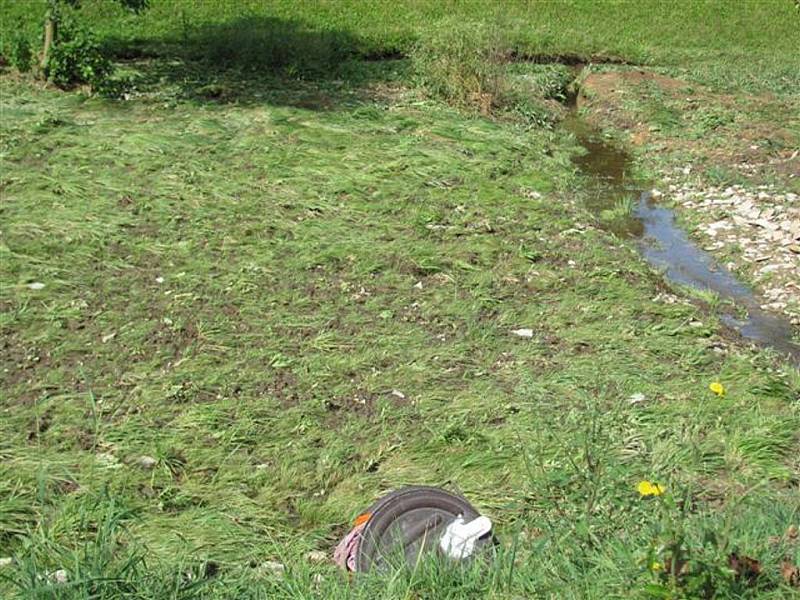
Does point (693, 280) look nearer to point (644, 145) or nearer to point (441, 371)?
point (441, 371)

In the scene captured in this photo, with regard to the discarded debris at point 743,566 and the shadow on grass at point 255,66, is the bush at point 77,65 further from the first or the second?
the discarded debris at point 743,566

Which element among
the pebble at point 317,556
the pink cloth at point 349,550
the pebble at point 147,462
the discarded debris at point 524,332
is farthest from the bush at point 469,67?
the pink cloth at point 349,550

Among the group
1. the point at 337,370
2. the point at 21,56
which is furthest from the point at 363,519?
the point at 21,56

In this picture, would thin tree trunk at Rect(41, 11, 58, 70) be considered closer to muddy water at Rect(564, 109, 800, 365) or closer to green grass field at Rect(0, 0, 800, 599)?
green grass field at Rect(0, 0, 800, 599)

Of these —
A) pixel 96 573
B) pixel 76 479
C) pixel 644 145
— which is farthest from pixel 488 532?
pixel 644 145

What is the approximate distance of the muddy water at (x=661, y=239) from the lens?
679 centimetres

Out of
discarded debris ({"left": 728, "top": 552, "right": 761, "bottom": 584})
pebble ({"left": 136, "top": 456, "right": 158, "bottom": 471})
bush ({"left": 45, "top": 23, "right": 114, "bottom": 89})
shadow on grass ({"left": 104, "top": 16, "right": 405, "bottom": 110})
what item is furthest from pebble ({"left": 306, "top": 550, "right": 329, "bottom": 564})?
bush ({"left": 45, "top": 23, "right": 114, "bottom": 89})

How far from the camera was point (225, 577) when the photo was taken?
3514 mm

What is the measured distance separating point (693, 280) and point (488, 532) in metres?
4.46

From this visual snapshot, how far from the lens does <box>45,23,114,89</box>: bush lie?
10.3 m

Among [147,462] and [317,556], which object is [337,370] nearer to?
[147,462]

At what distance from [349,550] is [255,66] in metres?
9.23

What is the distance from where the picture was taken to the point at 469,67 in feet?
36.2

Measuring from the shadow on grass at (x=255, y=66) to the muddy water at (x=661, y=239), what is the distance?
2.67 meters
